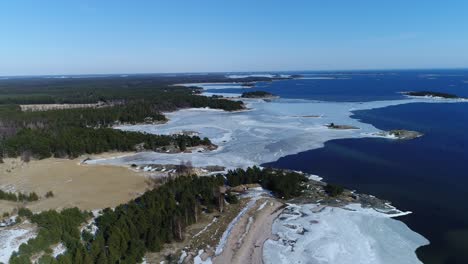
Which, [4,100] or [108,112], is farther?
[4,100]

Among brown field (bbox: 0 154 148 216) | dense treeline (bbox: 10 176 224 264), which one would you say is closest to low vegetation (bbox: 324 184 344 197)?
dense treeline (bbox: 10 176 224 264)

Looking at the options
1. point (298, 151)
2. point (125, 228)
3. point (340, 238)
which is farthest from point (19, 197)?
point (298, 151)

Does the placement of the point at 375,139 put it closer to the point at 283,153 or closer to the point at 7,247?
the point at 283,153

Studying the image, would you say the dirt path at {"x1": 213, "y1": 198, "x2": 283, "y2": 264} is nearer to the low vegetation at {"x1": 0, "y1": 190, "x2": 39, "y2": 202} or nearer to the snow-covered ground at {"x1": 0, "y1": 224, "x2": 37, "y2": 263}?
the snow-covered ground at {"x1": 0, "y1": 224, "x2": 37, "y2": 263}

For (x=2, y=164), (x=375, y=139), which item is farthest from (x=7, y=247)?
(x=375, y=139)

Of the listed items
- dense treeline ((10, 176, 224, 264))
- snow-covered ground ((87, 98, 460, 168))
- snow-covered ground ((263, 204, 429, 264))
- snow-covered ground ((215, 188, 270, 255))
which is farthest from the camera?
snow-covered ground ((87, 98, 460, 168))
